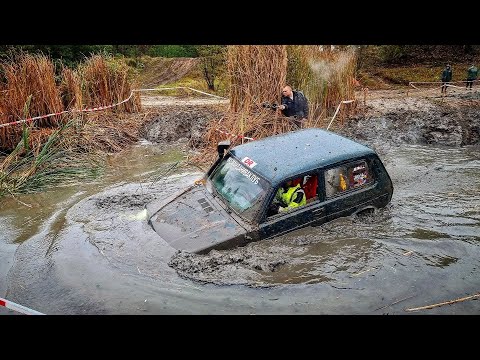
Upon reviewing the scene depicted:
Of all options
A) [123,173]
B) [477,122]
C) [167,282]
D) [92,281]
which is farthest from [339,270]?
[477,122]

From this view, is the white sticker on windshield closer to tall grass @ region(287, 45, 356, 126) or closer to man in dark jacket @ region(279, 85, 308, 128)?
man in dark jacket @ region(279, 85, 308, 128)

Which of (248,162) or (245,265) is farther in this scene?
(248,162)

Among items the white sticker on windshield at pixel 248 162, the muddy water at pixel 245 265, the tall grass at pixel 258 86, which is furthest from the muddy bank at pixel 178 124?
the white sticker on windshield at pixel 248 162

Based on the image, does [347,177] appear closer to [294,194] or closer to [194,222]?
[294,194]

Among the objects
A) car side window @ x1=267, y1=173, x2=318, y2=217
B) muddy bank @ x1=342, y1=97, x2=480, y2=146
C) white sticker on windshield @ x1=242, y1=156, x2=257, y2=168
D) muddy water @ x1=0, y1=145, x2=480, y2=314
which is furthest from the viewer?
muddy bank @ x1=342, y1=97, x2=480, y2=146

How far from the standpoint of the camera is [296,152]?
5793 millimetres

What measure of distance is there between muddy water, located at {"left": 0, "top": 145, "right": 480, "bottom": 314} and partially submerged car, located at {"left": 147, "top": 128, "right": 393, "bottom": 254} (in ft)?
0.65

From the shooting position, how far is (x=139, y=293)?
4789 millimetres

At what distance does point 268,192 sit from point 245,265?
3.19 feet

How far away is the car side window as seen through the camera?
17.6 ft

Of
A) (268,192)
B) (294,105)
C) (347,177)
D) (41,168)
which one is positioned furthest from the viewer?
(294,105)

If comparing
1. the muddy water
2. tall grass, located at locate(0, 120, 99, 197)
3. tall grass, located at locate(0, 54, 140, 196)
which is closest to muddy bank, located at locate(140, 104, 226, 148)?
tall grass, located at locate(0, 54, 140, 196)

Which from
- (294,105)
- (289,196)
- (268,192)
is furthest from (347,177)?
(294,105)
